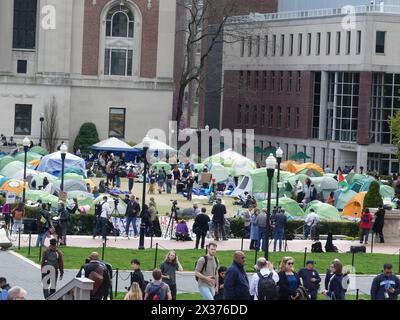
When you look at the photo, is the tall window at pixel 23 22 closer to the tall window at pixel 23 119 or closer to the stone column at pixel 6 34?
the stone column at pixel 6 34

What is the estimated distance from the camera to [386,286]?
24.5 m

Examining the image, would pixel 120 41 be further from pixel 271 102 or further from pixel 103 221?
pixel 103 221

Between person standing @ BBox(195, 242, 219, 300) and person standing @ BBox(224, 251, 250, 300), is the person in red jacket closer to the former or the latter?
person standing @ BBox(195, 242, 219, 300)

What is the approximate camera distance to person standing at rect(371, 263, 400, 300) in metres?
24.4

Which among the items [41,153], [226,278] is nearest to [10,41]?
[41,153]

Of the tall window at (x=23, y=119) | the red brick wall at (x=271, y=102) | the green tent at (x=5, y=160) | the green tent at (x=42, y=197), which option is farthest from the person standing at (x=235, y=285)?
the red brick wall at (x=271, y=102)

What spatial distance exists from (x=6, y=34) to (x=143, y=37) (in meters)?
8.21

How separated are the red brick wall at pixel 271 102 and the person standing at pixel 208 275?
7282 cm

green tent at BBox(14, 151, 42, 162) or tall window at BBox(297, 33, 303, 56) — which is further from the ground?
tall window at BBox(297, 33, 303, 56)

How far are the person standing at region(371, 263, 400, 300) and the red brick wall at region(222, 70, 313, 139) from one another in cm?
7307

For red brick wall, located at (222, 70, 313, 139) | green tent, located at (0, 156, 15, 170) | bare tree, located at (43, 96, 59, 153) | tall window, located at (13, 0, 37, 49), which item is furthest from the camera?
red brick wall, located at (222, 70, 313, 139)

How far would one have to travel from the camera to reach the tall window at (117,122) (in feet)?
294

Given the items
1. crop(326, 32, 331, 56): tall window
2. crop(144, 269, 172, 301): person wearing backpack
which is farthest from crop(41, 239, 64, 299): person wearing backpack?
crop(326, 32, 331, 56): tall window
